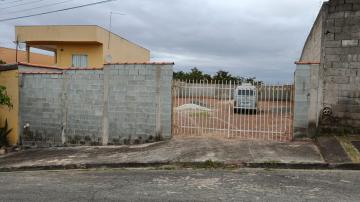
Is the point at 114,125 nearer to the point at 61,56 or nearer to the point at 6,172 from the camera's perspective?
the point at 6,172

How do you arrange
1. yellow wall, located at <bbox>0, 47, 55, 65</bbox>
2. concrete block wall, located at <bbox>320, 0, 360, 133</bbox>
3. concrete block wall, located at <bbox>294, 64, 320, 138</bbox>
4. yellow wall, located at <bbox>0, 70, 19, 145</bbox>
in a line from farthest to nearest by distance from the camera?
1. yellow wall, located at <bbox>0, 47, 55, 65</bbox>
2. yellow wall, located at <bbox>0, 70, 19, 145</bbox>
3. concrete block wall, located at <bbox>294, 64, 320, 138</bbox>
4. concrete block wall, located at <bbox>320, 0, 360, 133</bbox>

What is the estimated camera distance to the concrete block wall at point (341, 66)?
1042 centimetres

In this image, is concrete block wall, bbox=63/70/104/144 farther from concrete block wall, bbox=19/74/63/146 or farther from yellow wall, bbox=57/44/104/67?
yellow wall, bbox=57/44/104/67

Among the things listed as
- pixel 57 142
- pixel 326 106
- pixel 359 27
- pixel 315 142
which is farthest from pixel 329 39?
pixel 57 142

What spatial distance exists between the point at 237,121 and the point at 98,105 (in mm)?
4324

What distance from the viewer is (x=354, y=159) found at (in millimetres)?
8695

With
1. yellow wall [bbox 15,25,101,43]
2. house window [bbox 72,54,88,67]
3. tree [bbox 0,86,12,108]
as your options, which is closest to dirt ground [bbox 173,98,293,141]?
tree [bbox 0,86,12,108]

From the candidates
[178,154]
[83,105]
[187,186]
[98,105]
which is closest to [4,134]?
[83,105]

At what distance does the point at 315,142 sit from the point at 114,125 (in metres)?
5.73

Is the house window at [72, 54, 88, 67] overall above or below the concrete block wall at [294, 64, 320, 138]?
above

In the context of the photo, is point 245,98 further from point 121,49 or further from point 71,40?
point 121,49

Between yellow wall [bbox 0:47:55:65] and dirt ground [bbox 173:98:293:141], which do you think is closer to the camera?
dirt ground [bbox 173:98:293:141]

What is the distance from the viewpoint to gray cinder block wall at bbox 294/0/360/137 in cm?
1042

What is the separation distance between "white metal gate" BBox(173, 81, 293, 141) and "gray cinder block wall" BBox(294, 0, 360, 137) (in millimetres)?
898
